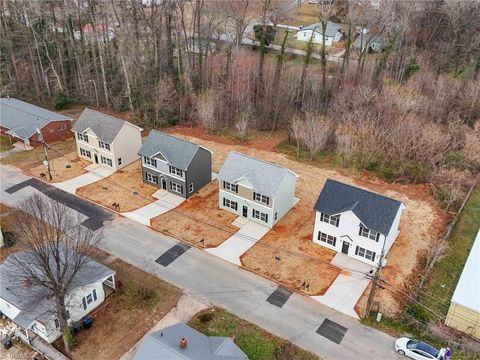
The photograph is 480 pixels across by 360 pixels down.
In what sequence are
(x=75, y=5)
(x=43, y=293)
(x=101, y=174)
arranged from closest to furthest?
(x=43, y=293)
(x=101, y=174)
(x=75, y=5)

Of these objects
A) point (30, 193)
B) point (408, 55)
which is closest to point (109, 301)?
point (30, 193)

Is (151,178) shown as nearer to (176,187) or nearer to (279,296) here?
(176,187)

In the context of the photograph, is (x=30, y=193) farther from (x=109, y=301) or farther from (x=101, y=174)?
(x=109, y=301)

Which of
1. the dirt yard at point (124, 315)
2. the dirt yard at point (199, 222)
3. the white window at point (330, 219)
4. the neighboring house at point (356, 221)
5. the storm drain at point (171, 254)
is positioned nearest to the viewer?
the dirt yard at point (124, 315)

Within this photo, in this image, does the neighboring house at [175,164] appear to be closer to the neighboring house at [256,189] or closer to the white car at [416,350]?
the neighboring house at [256,189]

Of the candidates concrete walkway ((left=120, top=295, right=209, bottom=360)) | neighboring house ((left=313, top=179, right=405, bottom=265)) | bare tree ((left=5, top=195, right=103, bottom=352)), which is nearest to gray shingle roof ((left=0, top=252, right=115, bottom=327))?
bare tree ((left=5, top=195, right=103, bottom=352))

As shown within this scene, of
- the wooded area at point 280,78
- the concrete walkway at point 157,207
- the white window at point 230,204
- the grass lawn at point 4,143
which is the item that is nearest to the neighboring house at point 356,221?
the white window at point 230,204

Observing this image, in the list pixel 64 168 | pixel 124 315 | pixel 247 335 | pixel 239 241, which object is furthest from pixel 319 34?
pixel 124 315

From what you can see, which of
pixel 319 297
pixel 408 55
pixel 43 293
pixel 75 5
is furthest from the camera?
pixel 408 55
